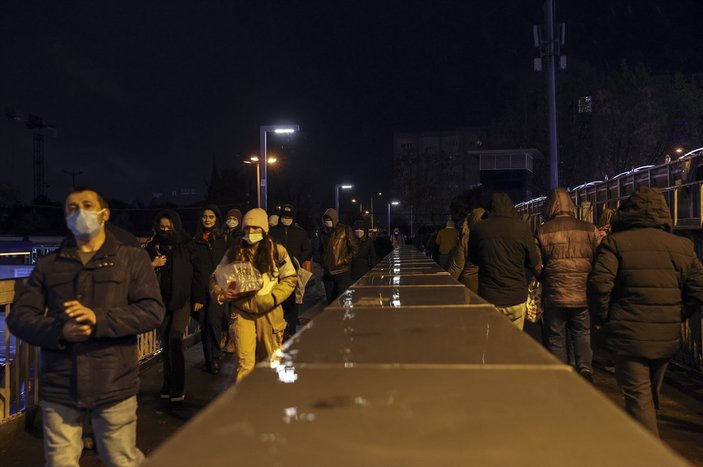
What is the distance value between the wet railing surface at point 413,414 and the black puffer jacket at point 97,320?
108 cm

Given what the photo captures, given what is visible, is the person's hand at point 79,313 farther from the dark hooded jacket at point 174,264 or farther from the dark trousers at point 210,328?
the dark trousers at point 210,328

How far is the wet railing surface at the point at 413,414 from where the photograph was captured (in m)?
1.49

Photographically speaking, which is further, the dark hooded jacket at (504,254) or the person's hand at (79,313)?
the dark hooded jacket at (504,254)

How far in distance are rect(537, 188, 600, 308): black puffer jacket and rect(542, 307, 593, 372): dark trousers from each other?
0.14 metres

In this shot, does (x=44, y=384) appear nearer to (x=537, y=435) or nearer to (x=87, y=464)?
(x=87, y=464)

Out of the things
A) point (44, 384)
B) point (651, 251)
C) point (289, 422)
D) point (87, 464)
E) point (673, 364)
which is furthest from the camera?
point (673, 364)

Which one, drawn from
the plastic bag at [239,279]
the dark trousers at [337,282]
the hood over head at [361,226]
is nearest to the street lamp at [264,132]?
the hood over head at [361,226]

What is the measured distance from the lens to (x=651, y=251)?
14.3 feet

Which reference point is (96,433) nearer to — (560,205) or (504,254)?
(504,254)

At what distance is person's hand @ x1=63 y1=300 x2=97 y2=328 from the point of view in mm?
3088

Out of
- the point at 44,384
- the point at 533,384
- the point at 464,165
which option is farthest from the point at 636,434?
the point at 464,165

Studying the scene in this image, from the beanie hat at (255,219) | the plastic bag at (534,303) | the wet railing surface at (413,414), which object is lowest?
the plastic bag at (534,303)

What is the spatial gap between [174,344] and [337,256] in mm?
4873

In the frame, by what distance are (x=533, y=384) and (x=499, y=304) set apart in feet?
14.0
